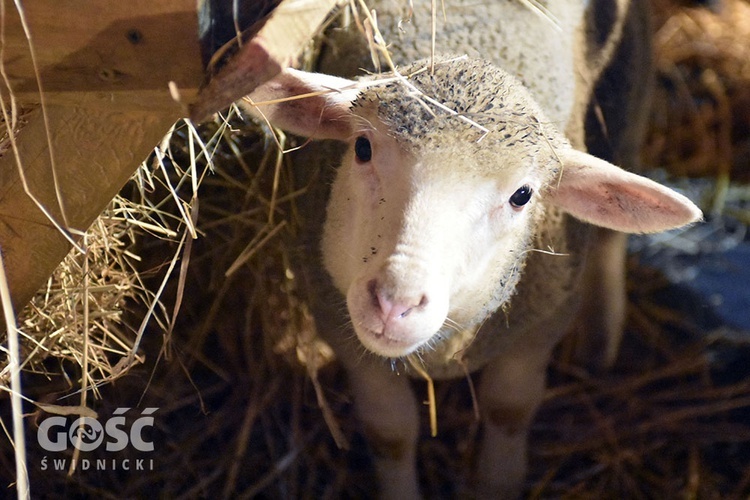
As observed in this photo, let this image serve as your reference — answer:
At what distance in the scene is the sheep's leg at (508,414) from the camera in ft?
8.95

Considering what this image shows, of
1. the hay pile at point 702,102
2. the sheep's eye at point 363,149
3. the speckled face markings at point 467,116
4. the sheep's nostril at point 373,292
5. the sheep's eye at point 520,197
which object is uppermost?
the speckled face markings at point 467,116

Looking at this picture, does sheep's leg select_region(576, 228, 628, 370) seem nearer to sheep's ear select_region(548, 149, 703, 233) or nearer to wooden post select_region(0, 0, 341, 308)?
sheep's ear select_region(548, 149, 703, 233)

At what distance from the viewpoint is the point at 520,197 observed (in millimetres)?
2020

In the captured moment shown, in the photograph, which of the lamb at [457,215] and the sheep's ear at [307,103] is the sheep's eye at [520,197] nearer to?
the lamb at [457,215]

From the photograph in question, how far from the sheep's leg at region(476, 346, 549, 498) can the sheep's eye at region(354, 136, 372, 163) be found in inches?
43.0

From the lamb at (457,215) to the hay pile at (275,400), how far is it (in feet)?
1.48

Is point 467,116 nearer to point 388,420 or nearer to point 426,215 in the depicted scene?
point 426,215

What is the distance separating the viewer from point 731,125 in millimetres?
4586

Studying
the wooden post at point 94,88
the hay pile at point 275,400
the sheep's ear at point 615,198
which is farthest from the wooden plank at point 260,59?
the hay pile at point 275,400

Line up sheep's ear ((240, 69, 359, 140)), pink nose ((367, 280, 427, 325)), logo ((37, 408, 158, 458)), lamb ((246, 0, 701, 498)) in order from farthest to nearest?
logo ((37, 408, 158, 458)) < sheep's ear ((240, 69, 359, 140)) < lamb ((246, 0, 701, 498)) < pink nose ((367, 280, 427, 325))

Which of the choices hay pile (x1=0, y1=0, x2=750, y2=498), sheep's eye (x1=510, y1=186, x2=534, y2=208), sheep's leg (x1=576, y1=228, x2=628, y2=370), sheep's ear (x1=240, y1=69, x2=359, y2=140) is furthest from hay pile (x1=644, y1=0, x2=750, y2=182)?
sheep's ear (x1=240, y1=69, x2=359, y2=140)

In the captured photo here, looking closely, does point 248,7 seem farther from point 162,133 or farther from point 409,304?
point 409,304

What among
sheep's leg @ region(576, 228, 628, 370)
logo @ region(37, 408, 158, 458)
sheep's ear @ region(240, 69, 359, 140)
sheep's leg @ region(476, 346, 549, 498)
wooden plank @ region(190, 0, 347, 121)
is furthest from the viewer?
sheep's leg @ region(576, 228, 628, 370)

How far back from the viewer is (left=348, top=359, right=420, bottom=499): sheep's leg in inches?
103
